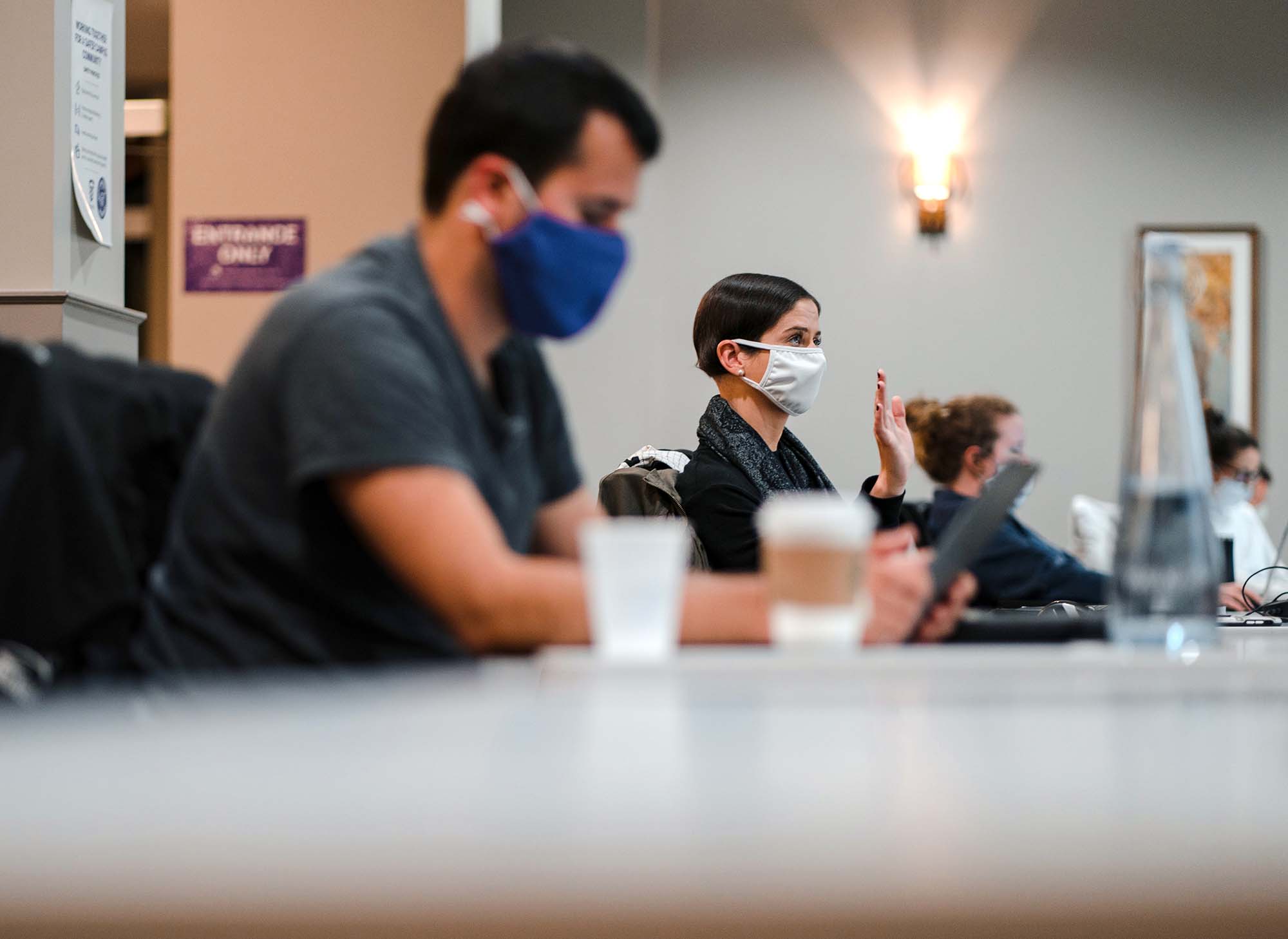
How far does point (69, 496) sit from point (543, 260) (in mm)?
444

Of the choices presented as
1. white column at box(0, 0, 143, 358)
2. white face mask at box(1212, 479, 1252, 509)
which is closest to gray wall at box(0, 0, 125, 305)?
white column at box(0, 0, 143, 358)

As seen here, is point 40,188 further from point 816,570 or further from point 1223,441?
point 1223,441

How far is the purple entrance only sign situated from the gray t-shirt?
2768mm

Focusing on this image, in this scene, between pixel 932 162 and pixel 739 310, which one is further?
pixel 932 162

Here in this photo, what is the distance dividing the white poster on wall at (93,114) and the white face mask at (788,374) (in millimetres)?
1204

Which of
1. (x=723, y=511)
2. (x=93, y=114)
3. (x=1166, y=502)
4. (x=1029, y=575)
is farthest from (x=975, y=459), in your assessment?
(x=1166, y=502)

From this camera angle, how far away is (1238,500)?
4.41 meters

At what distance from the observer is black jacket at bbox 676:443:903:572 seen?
7.57 ft

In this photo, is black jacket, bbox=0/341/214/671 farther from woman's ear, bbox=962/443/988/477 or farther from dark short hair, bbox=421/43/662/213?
woman's ear, bbox=962/443/988/477

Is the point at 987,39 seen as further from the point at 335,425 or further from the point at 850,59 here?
the point at 335,425

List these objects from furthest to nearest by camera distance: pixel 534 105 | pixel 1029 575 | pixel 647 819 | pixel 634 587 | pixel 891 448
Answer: pixel 1029 575, pixel 891 448, pixel 534 105, pixel 634 587, pixel 647 819

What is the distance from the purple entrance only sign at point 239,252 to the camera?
382 centimetres

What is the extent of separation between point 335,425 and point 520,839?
0.67m

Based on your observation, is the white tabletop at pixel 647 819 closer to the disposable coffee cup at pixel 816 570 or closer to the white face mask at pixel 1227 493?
the disposable coffee cup at pixel 816 570
